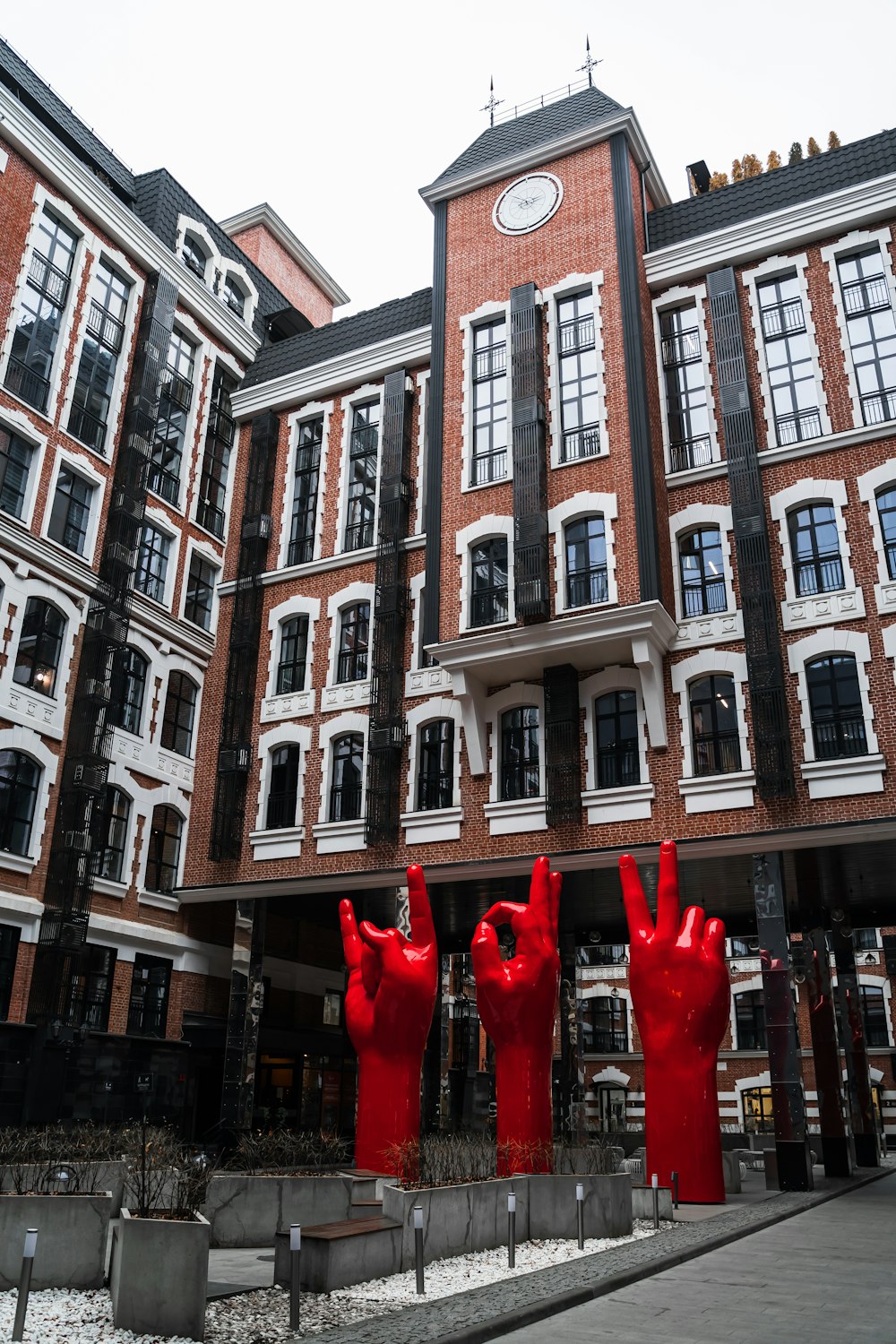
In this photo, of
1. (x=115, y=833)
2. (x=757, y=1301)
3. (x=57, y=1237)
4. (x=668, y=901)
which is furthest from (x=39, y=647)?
(x=757, y=1301)

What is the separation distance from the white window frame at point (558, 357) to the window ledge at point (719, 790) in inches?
→ 327

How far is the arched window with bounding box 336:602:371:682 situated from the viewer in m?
29.3

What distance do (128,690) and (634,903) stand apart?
638 inches

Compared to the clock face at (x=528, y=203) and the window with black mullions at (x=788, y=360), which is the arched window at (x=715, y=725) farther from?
the clock face at (x=528, y=203)

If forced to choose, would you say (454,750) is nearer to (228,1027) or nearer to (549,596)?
(549,596)

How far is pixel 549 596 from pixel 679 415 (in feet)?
20.7

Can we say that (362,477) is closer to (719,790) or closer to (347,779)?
(347,779)

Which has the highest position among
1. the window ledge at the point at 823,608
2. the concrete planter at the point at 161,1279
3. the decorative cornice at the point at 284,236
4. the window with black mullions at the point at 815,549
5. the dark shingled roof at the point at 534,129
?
the decorative cornice at the point at 284,236

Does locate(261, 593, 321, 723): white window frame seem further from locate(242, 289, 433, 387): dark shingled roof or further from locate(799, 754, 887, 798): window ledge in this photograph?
locate(799, 754, 887, 798): window ledge

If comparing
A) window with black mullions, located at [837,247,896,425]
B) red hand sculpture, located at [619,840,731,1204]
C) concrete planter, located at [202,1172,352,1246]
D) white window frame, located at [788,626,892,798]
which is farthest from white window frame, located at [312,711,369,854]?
window with black mullions, located at [837,247,896,425]

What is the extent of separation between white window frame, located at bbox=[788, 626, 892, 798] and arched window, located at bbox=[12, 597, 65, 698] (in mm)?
17907

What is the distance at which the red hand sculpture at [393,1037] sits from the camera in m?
19.1

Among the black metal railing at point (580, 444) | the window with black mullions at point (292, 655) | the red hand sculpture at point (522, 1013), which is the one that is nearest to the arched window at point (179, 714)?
the window with black mullions at point (292, 655)

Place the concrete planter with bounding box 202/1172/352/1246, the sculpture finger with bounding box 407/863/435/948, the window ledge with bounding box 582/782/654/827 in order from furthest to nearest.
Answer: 1. the window ledge with bounding box 582/782/654/827
2. the sculpture finger with bounding box 407/863/435/948
3. the concrete planter with bounding box 202/1172/352/1246
